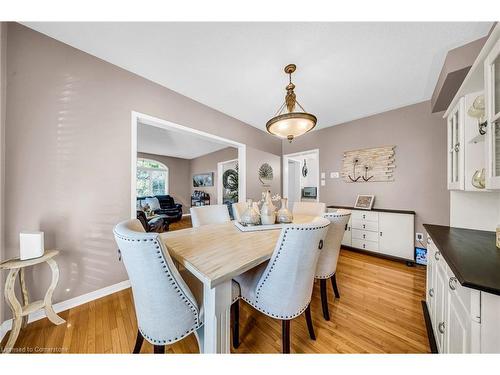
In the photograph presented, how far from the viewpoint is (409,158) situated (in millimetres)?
2693

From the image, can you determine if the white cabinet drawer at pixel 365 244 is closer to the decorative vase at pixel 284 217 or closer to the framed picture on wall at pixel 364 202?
the framed picture on wall at pixel 364 202

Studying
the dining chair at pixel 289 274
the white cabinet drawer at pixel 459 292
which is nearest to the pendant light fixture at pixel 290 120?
the dining chair at pixel 289 274

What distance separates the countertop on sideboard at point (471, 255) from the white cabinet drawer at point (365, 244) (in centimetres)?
150

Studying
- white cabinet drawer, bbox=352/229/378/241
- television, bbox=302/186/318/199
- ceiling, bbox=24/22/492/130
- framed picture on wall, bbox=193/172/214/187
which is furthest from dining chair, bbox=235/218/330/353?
framed picture on wall, bbox=193/172/214/187

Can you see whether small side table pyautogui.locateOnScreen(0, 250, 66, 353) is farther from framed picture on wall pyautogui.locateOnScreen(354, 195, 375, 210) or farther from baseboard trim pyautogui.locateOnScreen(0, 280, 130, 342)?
framed picture on wall pyautogui.locateOnScreen(354, 195, 375, 210)

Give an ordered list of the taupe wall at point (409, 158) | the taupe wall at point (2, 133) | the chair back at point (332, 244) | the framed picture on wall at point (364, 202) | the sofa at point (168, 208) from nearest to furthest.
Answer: the taupe wall at point (2, 133) → the chair back at point (332, 244) → the taupe wall at point (409, 158) → the framed picture on wall at point (364, 202) → the sofa at point (168, 208)

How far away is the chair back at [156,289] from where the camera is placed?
29.0 inches

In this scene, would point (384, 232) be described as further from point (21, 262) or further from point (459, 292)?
point (21, 262)

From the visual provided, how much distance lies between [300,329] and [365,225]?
2208 millimetres

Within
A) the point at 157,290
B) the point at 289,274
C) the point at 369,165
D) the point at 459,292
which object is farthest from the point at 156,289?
the point at 369,165

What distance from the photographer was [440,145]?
2.44 meters

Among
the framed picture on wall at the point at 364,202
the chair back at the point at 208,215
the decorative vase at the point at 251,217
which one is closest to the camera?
the decorative vase at the point at 251,217

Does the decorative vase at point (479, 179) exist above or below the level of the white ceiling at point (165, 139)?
below

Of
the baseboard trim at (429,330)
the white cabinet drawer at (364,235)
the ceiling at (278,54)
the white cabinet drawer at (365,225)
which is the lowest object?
the baseboard trim at (429,330)
